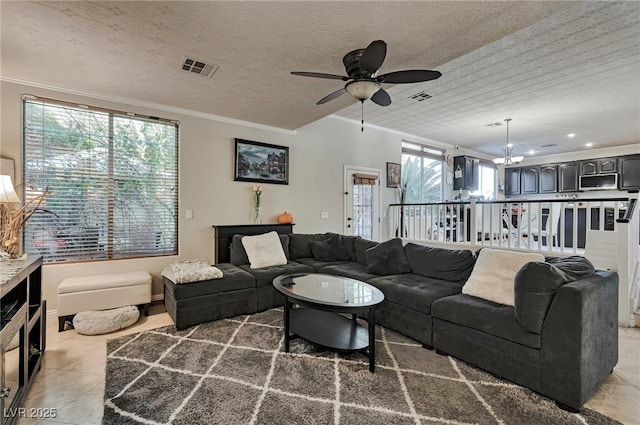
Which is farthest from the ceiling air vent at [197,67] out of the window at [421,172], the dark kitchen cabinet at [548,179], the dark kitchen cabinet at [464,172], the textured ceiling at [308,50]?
the dark kitchen cabinet at [548,179]

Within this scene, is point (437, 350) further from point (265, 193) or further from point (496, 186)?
point (496, 186)

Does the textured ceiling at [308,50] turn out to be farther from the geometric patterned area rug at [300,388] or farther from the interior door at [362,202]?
the geometric patterned area rug at [300,388]

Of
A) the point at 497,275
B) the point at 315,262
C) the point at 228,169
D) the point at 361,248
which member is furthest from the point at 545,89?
the point at 228,169

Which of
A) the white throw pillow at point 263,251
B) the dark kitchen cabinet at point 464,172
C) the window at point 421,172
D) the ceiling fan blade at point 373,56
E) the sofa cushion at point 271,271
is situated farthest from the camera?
the dark kitchen cabinet at point 464,172

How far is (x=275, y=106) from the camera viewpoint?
4070 millimetres

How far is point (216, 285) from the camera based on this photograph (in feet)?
11.0

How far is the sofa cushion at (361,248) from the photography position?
425cm

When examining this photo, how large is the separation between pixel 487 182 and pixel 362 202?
5.34 metres

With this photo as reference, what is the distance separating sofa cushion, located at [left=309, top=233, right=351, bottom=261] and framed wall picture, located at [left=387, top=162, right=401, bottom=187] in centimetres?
253

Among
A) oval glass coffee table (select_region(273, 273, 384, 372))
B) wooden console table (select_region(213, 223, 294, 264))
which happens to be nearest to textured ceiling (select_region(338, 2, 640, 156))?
wooden console table (select_region(213, 223, 294, 264))

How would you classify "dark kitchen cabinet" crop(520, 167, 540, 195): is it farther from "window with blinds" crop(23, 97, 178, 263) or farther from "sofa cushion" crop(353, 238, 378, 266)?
"window with blinds" crop(23, 97, 178, 263)

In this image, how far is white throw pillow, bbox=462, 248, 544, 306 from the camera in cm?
244

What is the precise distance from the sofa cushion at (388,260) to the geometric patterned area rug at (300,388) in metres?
0.92

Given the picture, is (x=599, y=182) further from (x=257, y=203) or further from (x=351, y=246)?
(x=257, y=203)
